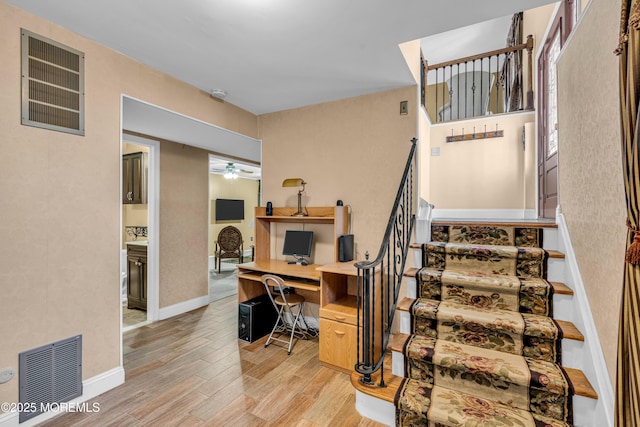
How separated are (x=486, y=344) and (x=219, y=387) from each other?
2026mm

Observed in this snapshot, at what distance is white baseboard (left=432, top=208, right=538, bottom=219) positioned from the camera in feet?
13.8

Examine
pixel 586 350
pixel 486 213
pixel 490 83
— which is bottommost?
pixel 586 350

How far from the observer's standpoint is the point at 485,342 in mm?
1902

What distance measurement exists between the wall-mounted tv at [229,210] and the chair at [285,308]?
535 cm

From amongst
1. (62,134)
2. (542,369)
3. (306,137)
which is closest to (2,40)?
(62,134)

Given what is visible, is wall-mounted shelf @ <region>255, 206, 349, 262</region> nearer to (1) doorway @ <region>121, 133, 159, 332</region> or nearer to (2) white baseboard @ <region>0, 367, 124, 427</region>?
(1) doorway @ <region>121, 133, 159, 332</region>

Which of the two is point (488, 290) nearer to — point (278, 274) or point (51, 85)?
point (278, 274)

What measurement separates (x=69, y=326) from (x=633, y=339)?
3098mm

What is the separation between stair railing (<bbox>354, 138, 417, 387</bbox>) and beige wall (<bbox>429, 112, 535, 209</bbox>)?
7.39 feet

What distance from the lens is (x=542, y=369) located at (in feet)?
5.46

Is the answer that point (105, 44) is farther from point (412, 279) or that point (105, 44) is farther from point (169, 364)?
point (412, 279)

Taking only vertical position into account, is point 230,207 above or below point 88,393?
above

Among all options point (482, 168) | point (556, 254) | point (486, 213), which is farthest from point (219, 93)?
Result: point (486, 213)

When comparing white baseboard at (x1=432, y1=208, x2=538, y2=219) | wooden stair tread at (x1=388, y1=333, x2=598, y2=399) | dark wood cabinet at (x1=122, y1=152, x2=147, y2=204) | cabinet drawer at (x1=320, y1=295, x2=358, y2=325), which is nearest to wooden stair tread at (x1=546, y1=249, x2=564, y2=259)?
wooden stair tread at (x1=388, y1=333, x2=598, y2=399)
